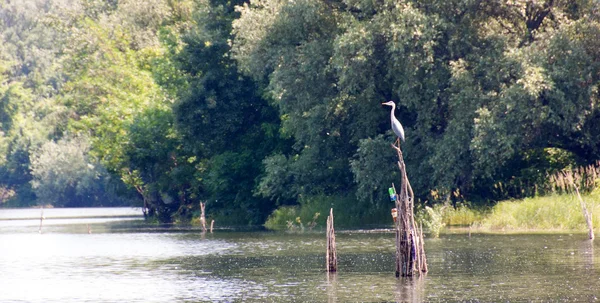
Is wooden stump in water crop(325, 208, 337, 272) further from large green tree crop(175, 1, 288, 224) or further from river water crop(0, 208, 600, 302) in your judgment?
large green tree crop(175, 1, 288, 224)

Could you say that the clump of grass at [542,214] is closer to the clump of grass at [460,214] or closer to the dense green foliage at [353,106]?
the clump of grass at [460,214]

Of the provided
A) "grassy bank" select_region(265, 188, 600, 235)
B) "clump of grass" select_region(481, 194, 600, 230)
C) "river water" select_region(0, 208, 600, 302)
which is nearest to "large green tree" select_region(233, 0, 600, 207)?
"grassy bank" select_region(265, 188, 600, 235)

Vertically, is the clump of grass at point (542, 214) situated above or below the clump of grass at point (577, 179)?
below

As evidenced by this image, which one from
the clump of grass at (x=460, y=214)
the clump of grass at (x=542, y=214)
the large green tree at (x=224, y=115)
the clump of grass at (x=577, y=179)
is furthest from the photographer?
the large green tree at (x=224, y=115)

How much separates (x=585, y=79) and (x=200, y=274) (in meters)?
22.0

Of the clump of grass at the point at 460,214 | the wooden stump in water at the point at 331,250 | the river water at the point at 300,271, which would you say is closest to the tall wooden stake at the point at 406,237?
the river water at the point at 300,271

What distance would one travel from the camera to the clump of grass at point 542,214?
149 ft

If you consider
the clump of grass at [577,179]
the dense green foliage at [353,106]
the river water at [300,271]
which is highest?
the dense green foliage at [353,106]

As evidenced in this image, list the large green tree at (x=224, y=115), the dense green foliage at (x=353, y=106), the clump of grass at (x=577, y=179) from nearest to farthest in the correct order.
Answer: the dense green foliage at (x=353, y=106), the clump of grass at (x=577, y=179), the large green tree at (x=224, y=115)

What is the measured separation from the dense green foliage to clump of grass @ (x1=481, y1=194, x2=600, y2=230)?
217 centimetres

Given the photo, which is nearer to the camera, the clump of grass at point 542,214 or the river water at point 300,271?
the river water at point 300,271

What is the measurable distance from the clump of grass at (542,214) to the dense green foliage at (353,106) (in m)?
2.17

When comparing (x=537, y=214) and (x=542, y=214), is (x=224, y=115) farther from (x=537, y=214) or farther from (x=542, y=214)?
(x=542, y=214)

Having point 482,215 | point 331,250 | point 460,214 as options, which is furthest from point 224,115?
point 331,250
